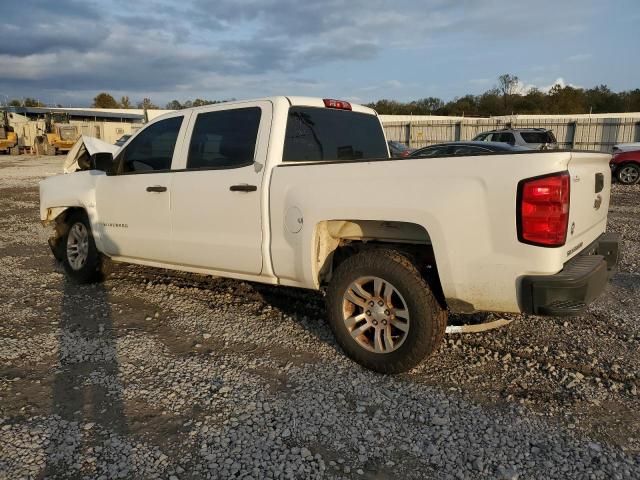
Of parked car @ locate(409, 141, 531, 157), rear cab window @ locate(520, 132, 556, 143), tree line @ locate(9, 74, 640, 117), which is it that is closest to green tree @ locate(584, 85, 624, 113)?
tree line @ locate(9, 74, 640, 117)

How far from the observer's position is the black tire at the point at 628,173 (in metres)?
15.1

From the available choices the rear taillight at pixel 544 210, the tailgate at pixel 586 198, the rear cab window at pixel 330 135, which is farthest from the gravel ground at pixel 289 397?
the rear cab window at pixel 330 135

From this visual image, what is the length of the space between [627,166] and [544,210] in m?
14.8

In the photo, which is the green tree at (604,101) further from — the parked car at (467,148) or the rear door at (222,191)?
the rear door at (222,191)

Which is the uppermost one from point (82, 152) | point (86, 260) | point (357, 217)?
point (82, 152)

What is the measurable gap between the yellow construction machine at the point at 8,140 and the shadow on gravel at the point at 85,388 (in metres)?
37.8

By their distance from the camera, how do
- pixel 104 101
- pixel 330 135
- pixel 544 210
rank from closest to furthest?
pixel 544 210 < pixel 330 135 < pixel 104 101

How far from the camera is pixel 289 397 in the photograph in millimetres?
3336

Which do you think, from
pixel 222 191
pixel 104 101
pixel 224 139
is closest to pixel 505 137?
pixel 224 139

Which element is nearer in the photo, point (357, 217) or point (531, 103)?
point (357, 217)

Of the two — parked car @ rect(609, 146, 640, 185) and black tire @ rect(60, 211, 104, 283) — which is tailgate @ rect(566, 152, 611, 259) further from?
parked car @ rect(609, 146, 640, 185)

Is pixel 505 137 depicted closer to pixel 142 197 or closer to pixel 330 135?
pixel 330 135

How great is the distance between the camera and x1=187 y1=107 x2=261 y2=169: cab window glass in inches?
166

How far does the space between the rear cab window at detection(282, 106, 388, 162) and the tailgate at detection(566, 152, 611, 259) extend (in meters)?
2.07
